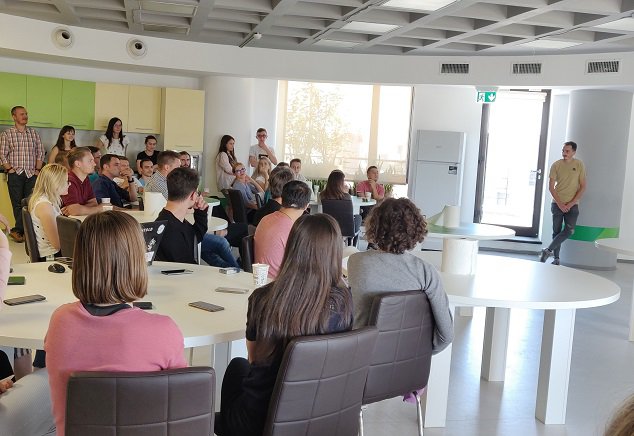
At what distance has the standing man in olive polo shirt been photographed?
944 centimetres

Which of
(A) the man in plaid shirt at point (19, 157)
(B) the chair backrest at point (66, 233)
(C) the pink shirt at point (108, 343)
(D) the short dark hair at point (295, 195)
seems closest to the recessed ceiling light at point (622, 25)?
(D) the short dark hair at point (295, 195)

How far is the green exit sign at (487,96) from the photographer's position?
10.1 m

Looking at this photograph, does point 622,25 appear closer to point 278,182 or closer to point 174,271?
point 278,182

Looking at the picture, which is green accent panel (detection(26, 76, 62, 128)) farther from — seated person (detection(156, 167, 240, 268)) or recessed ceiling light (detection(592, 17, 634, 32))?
recessed ceiling light (detection(592, 17, 634, 32))

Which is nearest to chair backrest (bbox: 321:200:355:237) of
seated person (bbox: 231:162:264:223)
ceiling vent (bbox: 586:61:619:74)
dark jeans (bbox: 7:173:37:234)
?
seated person (bbox: 231:162:264:223)

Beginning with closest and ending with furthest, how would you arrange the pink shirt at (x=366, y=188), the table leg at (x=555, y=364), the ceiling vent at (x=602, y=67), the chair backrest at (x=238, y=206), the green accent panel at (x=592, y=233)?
the table leg at (x=555, y=364) < the chair backrest at (x=238, y=206) < the ceiling vent at (x=602, y=67) < the green accent panel at (x=592, y=233) < the pink shirt at (x=366, y=188)

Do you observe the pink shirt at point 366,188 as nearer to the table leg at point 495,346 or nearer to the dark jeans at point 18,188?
the dark jeans at point 18,188

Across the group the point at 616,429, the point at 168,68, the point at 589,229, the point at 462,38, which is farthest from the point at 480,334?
the point at 168,68

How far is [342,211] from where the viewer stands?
7.98 metres

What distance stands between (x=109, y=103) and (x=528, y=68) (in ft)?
19.0

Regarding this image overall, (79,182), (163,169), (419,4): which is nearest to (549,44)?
(419,4)

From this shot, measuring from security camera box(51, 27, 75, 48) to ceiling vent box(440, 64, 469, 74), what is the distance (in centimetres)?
491

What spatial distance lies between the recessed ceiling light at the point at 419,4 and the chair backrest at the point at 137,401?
557cm

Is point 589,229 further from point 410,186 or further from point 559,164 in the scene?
point 410,186
